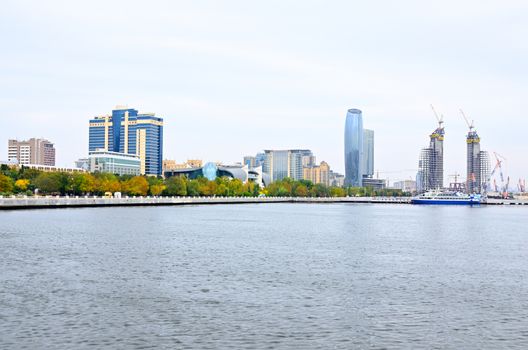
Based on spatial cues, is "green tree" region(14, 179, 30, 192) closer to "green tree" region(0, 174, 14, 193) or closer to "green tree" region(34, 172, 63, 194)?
"green tree" region(34, 172, 63, 194)

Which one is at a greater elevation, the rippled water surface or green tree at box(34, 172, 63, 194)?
green tree at box(34, 172, 63, 194)

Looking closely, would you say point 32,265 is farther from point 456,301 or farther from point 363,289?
point 456,301

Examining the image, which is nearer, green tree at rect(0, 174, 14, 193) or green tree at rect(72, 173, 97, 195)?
green tree at rect(0, 174, 14, 193)

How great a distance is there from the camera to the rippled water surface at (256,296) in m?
25.9

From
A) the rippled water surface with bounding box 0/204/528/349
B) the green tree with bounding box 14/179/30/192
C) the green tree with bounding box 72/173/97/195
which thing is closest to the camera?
the rippled water surface with bounding box 0/204/528/349

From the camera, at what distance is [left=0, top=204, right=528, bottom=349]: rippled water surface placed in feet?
84.9

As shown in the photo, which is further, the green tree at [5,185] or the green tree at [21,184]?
the green tree at [21,184]

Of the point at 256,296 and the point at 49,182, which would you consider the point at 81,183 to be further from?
the point at 256,296

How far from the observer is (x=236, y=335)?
26.1 m

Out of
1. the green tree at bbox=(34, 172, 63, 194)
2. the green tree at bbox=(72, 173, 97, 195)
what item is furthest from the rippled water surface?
the green tree at bbox=(72, 173, 97, 195)

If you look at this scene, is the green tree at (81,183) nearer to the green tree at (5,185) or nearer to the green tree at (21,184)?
the green tree at (21,184)

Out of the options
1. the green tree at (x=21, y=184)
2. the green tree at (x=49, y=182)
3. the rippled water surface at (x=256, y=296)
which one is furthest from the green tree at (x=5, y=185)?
the rippled water surface at (x=256, y=296)

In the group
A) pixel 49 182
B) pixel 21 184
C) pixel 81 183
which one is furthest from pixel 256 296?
pixel 21 184

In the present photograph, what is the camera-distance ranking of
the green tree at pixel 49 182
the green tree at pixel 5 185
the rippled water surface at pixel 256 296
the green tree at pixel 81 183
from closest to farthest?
the rippled water surface at pixel 256 296 < the green tree at pixel 5 185 < the green tree at pixel 49 182 < the green tree at pixel 81 183
